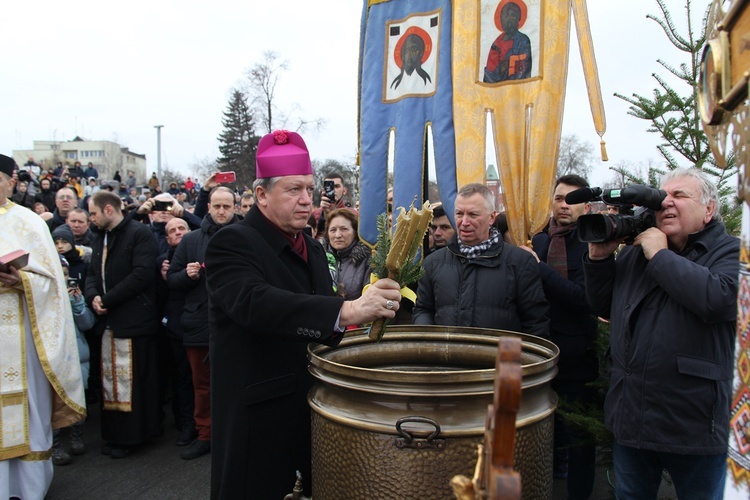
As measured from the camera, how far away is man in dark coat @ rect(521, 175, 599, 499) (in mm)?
3088

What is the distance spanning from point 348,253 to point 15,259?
2227 mm

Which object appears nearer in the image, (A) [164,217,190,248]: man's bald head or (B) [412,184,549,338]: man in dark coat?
(B) [412,184,549,338]: man in dark coat

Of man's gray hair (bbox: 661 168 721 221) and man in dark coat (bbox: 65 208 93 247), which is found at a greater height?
man's gray hair (bbox: 661 168 721 221)

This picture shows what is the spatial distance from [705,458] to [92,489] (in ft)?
12.4

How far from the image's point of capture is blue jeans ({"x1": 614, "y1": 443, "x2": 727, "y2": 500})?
6.77 ft

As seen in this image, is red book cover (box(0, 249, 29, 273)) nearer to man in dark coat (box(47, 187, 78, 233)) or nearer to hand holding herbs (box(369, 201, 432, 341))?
hand holding herbs (box(369, 201, 432, 341))

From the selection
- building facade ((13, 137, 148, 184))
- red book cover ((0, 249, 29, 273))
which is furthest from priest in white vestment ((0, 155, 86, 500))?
building facade ((13, 137, 148, 184))

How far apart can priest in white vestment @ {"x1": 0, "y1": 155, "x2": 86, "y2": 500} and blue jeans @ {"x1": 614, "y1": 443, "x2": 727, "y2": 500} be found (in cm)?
326

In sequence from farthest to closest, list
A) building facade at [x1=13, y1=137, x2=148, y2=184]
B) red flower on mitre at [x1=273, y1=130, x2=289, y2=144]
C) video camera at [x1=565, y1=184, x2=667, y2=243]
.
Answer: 1. building facade at [x1=13, y1=137, x2=148, y2=184]
2. red flower on mitre at [x1=273, y1=130, x2=289, y2=144]
3. video camera at [x1=565, y1=184, x2=667, y2=243]

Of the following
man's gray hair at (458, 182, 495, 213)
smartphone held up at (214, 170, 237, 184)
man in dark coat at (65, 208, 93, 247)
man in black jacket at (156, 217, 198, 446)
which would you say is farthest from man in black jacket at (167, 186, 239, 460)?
man's gray hair at (458, 182, 495, 213)

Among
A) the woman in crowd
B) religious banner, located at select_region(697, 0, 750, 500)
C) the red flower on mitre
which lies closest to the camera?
religious banner, located at select_region(697, 0, 750, 500)

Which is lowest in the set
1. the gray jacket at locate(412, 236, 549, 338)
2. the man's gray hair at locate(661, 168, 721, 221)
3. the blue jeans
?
the blue jeans

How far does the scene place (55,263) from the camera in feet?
11.6

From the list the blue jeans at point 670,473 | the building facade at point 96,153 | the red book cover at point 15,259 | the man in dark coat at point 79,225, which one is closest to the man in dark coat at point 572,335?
the blue jeans at point 670,473
